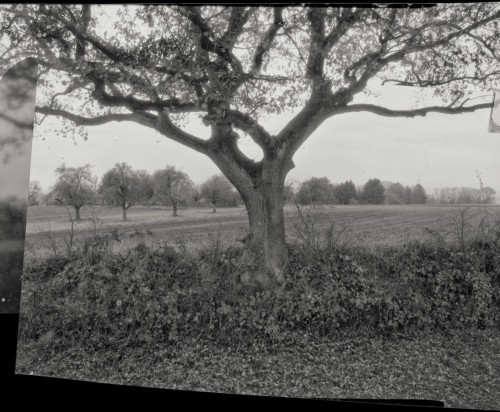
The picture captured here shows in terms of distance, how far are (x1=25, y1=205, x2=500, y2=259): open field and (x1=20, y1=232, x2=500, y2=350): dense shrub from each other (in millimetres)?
194

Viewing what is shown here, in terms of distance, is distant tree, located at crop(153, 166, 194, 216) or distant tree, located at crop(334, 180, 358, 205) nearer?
distant tree, located at crop(334, 180, 358, 205)

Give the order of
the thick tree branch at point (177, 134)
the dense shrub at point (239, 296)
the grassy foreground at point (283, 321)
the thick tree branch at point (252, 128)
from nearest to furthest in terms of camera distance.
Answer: the grassy foreground at point (283, 321)
the dense shrub at point (239, 296)
the thick tree branch at point (252, 128)
the thick tree branch at point (177, 134)

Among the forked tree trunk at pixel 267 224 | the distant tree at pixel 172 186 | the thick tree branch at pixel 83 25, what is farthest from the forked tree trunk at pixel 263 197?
the thick tree branch at pixel 83 25

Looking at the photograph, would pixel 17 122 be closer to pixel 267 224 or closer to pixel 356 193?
pixel 267 224

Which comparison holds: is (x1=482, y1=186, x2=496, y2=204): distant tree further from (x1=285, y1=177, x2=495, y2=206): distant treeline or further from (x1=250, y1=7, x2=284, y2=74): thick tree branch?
(x1=250, y1=7, x2=284, y2=74): thick tree branch

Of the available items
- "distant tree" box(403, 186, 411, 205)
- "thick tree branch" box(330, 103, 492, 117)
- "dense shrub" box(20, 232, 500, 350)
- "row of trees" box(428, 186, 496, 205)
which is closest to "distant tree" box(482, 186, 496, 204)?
"row of trees" box(428, 186, 496, 205)

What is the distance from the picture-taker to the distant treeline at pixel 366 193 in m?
4.77

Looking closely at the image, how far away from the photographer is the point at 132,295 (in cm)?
430

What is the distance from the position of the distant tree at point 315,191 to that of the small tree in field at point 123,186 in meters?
2.28

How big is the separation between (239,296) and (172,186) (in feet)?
5.97

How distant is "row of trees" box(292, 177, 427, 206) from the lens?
478cm

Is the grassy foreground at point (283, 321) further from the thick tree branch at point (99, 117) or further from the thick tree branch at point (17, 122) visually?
the thick tree branch at point (17, 122)

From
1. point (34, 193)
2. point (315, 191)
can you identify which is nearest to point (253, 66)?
point (315, 191)

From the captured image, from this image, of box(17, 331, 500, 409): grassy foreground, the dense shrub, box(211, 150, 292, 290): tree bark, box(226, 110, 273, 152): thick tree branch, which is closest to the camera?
box(17, 331, 500, 409): grassy foreground
